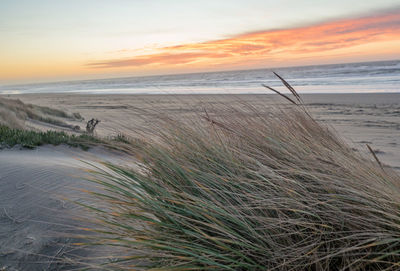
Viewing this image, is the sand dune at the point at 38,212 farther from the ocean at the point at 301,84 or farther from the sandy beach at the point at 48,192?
the ocean at the point at 301,84

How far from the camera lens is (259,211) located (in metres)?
1.78

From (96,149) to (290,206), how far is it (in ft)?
14.4

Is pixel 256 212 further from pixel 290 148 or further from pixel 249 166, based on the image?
pixel 290 148

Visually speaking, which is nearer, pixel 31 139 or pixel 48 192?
pixel 48 192

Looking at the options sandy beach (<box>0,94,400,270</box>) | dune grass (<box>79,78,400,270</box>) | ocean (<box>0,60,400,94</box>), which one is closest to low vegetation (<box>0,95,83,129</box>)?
ocean (<box>0,60,400,94</box>)

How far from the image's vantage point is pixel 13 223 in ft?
9.09

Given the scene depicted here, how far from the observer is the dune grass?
5.08 feet

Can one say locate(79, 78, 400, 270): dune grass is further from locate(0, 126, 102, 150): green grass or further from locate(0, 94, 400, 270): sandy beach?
locate(0, 126, 102, 150): green grass

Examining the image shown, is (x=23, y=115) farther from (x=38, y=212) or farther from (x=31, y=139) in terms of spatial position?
(x=38, y=212)

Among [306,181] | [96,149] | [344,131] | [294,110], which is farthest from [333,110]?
[306,181]

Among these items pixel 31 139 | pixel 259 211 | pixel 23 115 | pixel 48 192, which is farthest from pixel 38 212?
pixel 23 115

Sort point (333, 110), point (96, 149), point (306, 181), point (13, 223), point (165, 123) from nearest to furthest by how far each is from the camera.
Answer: point (306, 181)
point (165, 123)
point (13, 223)
point (96, 149)
point (333, 110)

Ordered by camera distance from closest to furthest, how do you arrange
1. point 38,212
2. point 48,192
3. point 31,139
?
point 38,212
point 48,192
point 31,139

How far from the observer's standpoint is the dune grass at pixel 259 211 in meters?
1.55
